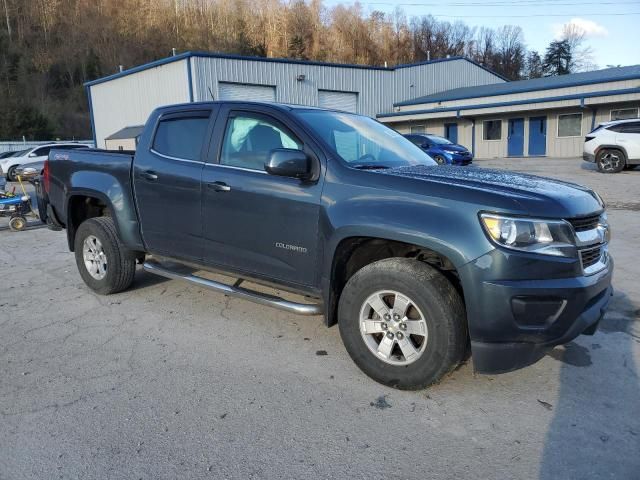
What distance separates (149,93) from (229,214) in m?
26.8

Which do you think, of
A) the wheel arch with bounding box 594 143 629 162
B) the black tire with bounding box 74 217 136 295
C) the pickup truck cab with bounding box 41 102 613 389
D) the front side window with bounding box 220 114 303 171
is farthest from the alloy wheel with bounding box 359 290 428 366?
the wheel arch with bounding box 594 143 629 162

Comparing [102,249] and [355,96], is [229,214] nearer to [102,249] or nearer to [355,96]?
[102,249]

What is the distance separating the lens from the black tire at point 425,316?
304 centimetres

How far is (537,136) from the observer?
2748 centimetres

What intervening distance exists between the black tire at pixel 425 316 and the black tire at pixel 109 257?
9.05ft

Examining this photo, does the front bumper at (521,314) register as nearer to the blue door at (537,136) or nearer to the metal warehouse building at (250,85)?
the metal warehouse building at (250,85)

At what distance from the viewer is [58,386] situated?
3.40 m

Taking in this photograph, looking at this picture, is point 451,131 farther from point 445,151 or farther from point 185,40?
point 185,40

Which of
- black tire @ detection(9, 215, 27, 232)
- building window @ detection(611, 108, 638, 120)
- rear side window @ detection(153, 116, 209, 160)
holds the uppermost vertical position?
building window @ detection(611, 108, 638, 120)

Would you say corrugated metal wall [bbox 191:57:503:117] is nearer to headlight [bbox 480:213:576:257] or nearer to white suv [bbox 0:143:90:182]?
white suv [bbox 0:143:90:182]

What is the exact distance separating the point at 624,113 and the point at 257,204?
2596cm

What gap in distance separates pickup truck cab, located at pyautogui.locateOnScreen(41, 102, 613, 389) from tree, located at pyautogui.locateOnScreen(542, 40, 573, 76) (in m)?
78.6

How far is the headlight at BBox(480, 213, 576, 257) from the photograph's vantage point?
2.84 meters

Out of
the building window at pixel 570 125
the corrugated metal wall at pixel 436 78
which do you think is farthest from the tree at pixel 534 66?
the building window at pixel 570 125
